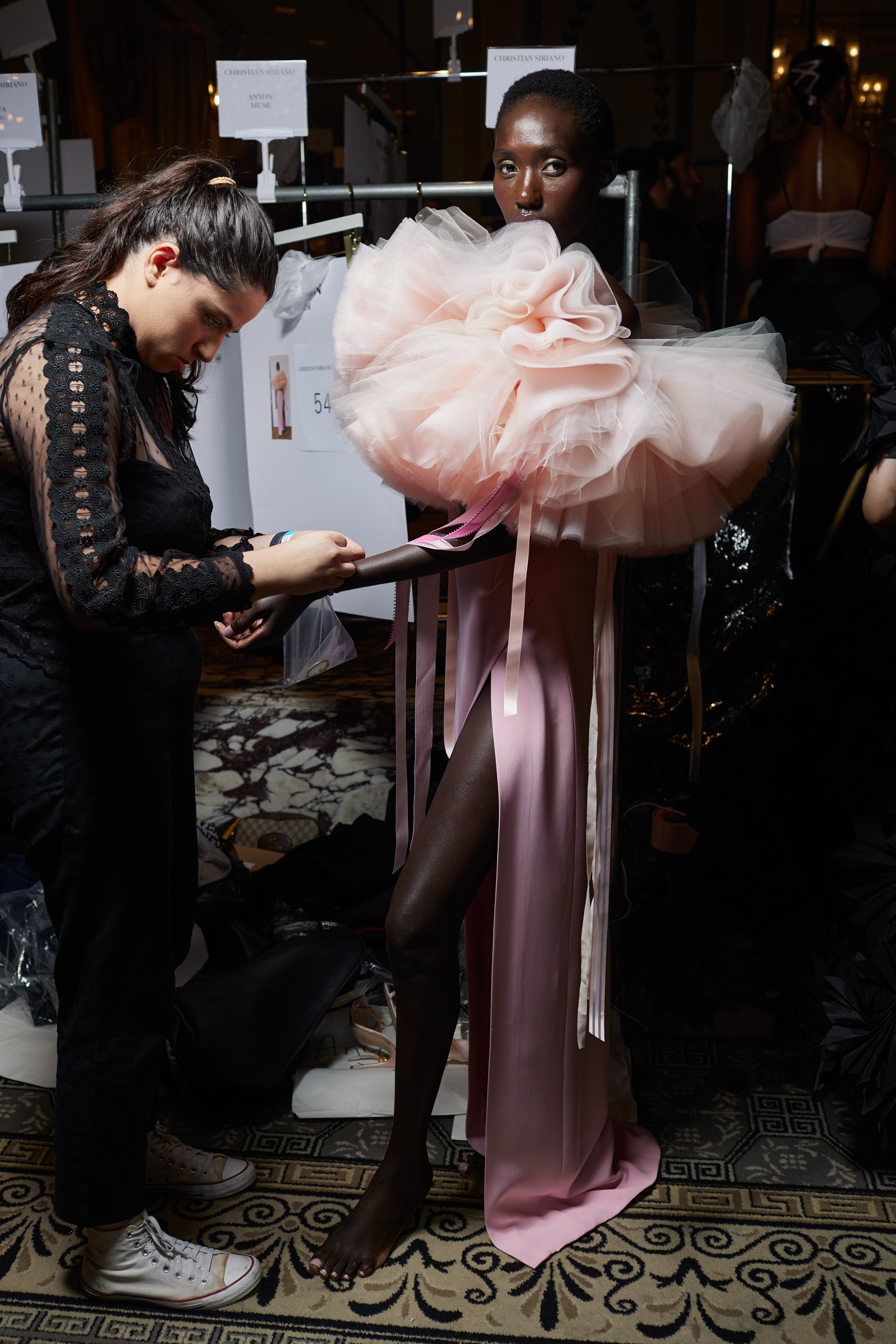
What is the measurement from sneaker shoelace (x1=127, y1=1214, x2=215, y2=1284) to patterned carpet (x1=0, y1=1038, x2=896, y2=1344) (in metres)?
0.07

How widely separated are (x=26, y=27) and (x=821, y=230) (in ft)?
8.09

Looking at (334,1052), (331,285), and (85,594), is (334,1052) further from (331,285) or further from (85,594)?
(331,285)

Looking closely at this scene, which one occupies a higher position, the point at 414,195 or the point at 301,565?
the point at 414,195

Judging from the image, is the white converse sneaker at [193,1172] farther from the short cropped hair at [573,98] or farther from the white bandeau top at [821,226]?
the white bandeau top at [821,226]

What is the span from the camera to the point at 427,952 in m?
1.60

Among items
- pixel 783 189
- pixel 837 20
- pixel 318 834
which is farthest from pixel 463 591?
pixel 837 20

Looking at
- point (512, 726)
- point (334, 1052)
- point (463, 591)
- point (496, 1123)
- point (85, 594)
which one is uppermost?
point (85, 594)

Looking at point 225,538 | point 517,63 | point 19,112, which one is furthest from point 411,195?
point 19,112

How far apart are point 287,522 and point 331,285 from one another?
1.89ft

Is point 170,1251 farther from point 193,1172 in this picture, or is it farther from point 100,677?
point 100,677

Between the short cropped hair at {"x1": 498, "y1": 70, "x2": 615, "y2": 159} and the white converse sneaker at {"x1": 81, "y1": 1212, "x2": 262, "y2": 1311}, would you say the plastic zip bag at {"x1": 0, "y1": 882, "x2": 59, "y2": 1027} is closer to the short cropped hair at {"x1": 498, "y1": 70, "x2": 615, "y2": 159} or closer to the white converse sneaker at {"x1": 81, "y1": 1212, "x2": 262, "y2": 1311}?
the white converse sneaker at {"x1": 81, "y1": 1212, "x2": 262, "y2": 1311}

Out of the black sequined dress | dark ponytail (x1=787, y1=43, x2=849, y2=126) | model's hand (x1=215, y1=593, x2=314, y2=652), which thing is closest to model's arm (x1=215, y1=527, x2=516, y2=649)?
model's hand (x1=215, y1=593, x2=314, y2=652)

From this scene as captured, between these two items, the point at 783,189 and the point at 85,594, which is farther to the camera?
the point at 783,189

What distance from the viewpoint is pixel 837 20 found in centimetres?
553
